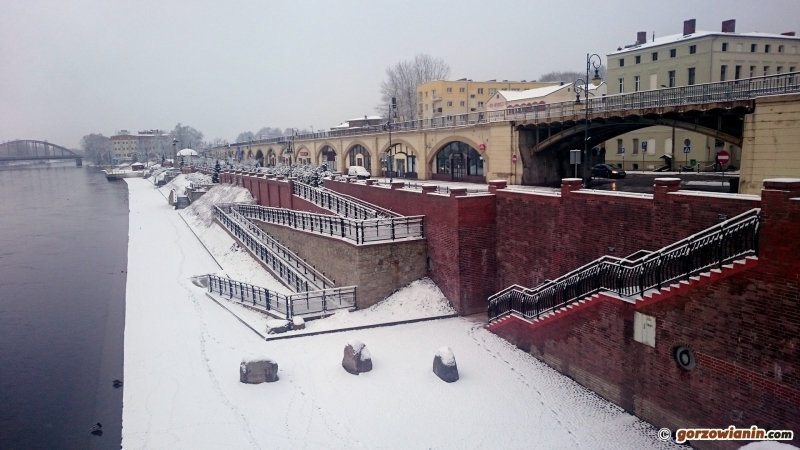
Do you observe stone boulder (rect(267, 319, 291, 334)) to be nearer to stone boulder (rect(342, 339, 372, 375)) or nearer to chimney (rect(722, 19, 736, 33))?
stone boulder (rect(342, 339, 372, 375))

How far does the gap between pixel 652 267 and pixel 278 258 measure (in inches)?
703

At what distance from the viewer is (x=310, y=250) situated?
2397cm

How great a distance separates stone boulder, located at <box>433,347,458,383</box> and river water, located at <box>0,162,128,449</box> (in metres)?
7.98

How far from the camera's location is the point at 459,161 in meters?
36.6

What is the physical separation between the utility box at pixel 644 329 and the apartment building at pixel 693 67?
2764 centimetres

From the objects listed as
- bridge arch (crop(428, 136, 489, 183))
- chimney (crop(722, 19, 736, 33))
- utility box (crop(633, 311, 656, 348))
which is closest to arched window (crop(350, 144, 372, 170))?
bridge arch (crop(428, 136, 489, 183))

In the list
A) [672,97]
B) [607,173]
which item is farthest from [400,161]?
[672,97]

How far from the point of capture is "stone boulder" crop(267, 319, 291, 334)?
1677 centimetres

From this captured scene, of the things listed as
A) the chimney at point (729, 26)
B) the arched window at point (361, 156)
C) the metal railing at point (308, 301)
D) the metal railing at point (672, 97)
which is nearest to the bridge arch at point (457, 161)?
the metal railing at point (672, 97)

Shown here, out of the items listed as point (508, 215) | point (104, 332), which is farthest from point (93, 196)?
point (508, 215)

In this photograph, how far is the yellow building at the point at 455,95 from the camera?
77.8 metres

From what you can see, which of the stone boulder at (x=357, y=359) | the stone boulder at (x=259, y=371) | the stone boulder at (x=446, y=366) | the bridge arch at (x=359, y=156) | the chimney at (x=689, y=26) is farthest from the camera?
the bridge arch at (x=359, y=156)

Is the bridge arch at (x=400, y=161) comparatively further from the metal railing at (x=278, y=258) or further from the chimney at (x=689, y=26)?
the chimney at (x=689, y=26)

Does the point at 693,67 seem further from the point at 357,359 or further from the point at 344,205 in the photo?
the point at 357,359
